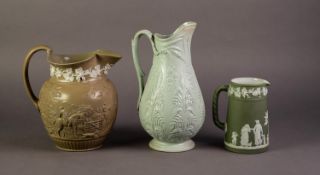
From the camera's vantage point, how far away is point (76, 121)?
349 cm

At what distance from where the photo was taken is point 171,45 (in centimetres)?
347

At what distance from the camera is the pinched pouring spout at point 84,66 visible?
11.5ft

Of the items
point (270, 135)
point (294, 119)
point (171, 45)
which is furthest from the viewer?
point (294, 119)

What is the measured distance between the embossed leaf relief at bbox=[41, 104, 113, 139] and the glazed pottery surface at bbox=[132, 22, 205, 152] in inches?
7.2

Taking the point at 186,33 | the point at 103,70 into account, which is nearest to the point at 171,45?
the point at 186,33

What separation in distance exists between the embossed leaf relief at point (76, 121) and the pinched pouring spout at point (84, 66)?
0.43 ft

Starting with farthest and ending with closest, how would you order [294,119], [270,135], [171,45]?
[294,119]
[270,135]
[171,45]

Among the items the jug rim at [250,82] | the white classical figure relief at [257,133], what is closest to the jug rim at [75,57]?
the jug rim at [250,82]

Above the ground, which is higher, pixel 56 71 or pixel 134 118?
pixel 56 71

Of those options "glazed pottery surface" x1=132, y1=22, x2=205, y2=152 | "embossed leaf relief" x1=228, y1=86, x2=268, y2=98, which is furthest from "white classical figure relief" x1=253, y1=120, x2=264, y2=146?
"glazed pottery surface" x1=132, y1=22, x2=205, y2=152

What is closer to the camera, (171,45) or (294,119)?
(171,45)

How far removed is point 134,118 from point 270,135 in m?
0.68

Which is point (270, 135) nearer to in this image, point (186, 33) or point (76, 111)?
point (186, 33)

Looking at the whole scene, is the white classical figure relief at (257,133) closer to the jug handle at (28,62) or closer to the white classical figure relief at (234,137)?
the white classical figure relief at (234,137)
